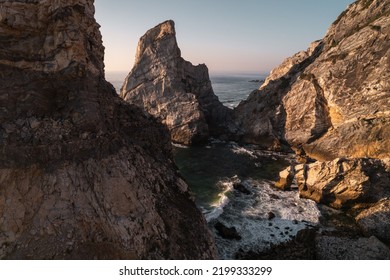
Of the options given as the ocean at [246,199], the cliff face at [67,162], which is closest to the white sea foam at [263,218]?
the ocean at [246,199]

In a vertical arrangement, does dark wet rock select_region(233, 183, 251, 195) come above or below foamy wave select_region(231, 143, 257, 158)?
below

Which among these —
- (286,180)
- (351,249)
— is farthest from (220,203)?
(351,249)

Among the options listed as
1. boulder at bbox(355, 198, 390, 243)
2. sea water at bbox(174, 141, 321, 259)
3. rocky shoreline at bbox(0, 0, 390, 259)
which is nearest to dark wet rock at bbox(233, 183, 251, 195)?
sea water at bbox(174, 141, 321, 259)

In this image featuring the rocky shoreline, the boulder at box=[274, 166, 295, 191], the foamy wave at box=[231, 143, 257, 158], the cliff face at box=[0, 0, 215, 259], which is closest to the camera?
the cliff face at box=[0, 0, 215, 259]

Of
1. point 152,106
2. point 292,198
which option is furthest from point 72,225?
point 152,106

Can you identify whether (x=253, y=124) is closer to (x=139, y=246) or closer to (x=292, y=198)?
(x=292, y=198)

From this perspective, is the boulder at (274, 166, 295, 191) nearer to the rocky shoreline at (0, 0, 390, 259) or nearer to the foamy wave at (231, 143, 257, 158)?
the rocky shoreline at (0, 0, 390, 259)

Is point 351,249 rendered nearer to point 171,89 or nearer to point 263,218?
point 263,218
